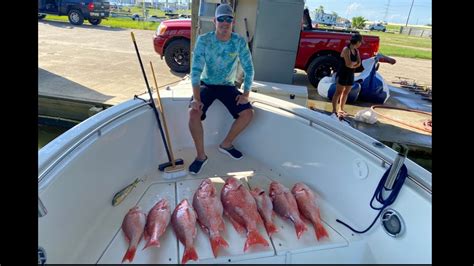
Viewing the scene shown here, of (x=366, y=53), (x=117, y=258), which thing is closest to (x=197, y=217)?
(x=117, y=258)

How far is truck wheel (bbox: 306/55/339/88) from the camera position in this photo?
7.12 meters

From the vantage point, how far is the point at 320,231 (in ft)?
A: 6.57

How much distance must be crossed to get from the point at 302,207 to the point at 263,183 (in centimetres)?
59

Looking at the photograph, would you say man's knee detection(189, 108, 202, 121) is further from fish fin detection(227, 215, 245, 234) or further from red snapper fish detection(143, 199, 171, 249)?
fish fin detection(227, 215, 245, 234)

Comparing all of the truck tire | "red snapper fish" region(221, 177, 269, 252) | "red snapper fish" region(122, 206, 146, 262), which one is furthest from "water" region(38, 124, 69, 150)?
the truck tire

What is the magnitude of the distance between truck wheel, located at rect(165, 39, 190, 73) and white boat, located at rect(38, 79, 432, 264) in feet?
15.9

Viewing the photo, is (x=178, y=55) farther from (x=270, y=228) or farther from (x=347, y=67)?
(x=270, y=228)

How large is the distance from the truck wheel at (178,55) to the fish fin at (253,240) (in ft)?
21.2

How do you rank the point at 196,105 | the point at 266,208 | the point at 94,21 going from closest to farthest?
1. the point at 266,208
2. the point at 196,105
3. the point at 94,21

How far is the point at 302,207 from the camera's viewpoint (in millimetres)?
2193

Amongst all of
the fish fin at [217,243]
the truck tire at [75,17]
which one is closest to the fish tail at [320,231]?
the fish fin at [217,243]

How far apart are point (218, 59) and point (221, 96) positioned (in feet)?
1.17

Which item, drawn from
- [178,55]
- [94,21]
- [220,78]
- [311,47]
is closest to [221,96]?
[220,78]
